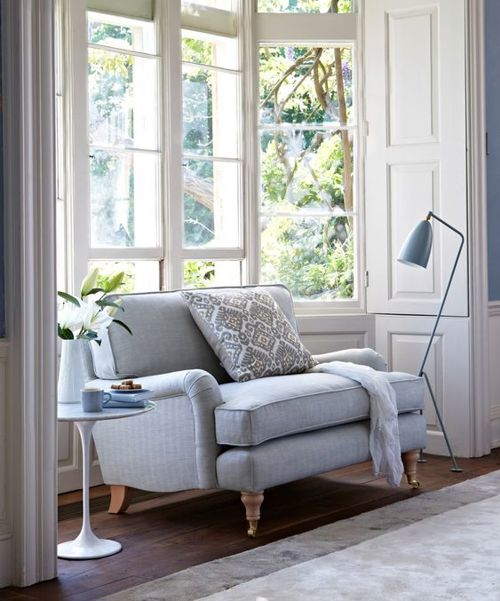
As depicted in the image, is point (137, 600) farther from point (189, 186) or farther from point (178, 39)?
point (178, 39)

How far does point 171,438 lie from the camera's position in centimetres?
391

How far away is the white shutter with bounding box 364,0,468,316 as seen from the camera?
5355mm

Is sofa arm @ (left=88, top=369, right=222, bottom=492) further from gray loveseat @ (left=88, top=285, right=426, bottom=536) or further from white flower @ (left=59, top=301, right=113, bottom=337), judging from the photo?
white flower @ (left=59, top=301, right=113, bottom=337)

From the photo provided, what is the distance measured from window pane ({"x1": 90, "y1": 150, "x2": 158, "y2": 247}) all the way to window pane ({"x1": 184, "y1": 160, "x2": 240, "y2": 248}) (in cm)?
22

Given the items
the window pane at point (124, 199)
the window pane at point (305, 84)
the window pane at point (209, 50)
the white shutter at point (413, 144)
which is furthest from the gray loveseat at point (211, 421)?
the window pane at point (305, 84)

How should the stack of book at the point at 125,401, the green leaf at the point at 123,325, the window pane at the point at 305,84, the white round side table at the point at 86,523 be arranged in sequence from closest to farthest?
1. the white round side table at the point at 86,523
2. the stack of book at the point at 125,401
3. the green leaf at the point at 123,325
4. the window pane at the point at 305,84

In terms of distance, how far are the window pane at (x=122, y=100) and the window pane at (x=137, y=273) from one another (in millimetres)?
576

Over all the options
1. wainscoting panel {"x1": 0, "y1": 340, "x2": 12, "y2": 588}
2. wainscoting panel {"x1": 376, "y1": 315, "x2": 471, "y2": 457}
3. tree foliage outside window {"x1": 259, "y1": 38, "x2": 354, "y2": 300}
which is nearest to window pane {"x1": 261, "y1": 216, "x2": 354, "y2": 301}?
tree foliage outside window {"x1": 259, "y1": 38, "x2": 354, "y2": 300}

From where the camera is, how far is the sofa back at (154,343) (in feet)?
13.8

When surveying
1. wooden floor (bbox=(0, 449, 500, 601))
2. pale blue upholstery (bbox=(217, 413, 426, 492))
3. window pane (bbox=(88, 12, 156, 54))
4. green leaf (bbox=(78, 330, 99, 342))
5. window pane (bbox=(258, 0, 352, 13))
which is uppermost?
window pane (bbox=(258, 0, 352, 13))

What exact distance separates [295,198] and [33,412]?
106 inches

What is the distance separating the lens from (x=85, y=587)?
10.6ft

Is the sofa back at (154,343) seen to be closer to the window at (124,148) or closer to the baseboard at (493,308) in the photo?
the window at (124,148)

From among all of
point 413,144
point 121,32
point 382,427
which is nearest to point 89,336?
point 382,427
